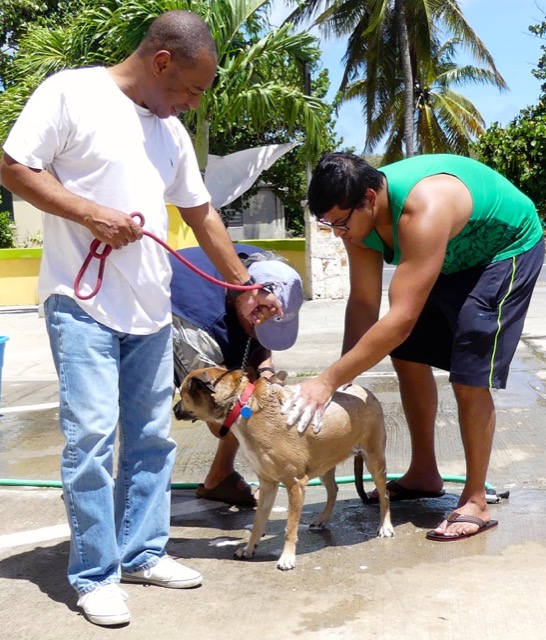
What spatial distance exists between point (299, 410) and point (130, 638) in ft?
3.87

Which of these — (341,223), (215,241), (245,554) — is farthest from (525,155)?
(245,554)

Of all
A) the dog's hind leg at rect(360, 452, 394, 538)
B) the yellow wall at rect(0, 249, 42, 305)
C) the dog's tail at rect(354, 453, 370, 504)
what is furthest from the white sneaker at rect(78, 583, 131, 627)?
the yellow wall at rect(0, 249, 42, 305)

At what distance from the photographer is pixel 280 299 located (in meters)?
3.90

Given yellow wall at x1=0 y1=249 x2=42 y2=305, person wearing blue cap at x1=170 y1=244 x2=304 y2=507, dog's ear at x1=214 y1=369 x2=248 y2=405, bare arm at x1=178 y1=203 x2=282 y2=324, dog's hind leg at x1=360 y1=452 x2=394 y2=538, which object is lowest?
yellow wall at x1=0 y1=249 x2=42 y2=305

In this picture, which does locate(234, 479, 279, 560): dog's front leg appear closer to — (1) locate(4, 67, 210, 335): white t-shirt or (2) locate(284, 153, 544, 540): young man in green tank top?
(2) locate(284, 153, 544, 540): young man in green tank top

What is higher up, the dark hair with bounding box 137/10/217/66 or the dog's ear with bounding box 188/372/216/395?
the dark hair with bounding box 137/10/217/66

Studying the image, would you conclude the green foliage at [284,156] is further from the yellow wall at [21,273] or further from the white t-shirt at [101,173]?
the white t-shirt at [101,173]

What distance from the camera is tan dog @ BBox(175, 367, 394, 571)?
3686 mm

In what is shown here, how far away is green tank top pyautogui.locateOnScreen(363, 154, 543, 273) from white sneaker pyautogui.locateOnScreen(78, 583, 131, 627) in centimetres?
195

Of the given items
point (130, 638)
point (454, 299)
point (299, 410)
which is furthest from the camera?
point (454, 299)

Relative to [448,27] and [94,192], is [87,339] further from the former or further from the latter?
[448,27]

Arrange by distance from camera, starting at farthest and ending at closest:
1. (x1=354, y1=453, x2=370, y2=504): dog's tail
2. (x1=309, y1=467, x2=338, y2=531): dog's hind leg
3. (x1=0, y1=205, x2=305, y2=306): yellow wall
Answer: (x1=0, y1=205, x2=305, y2=306): yellow wall, (x1=354, y1=453, x2=370, y2=504): dog's tail, (x1=309, y1=467, x2=338, y2=531): dog's hind leg

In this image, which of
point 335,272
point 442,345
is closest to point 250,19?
point 335,272

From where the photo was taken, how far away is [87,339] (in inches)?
122
